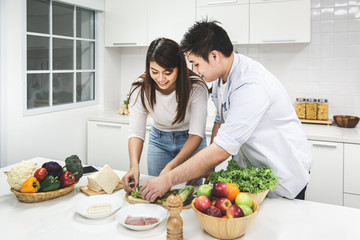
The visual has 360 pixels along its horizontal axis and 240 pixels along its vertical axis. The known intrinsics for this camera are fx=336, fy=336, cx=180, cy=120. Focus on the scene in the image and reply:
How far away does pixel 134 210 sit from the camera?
1.37m

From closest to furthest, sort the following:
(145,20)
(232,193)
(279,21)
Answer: (232,193) → (279,21) → (145,20)

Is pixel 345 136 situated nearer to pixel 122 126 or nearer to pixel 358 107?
pixel 358 107

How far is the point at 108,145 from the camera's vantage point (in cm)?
351

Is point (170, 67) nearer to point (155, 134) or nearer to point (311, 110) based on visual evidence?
point (155, 134)

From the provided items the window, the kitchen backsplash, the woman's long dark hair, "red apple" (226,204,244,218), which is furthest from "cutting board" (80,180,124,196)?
the kitchen backsplash

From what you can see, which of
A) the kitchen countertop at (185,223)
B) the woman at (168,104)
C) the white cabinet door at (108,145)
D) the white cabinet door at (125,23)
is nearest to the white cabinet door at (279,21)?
the white cabinet door at (125,23)

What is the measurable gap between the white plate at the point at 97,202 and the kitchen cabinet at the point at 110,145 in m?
1.87

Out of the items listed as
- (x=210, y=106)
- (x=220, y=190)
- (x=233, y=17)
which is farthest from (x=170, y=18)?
(x=220, y=190)

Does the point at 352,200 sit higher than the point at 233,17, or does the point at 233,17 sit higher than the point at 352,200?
the point at 233,17

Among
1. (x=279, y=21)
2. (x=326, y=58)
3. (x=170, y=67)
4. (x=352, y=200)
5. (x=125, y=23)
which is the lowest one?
(x=352, y=200)

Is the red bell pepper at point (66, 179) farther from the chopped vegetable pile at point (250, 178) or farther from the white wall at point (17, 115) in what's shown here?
the white wall at point (17, 115)

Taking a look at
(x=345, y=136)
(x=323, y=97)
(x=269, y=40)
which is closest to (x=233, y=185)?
(x=345, y=136)

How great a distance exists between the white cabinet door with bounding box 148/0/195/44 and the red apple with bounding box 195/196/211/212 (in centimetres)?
247

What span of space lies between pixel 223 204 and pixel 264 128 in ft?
1.56
